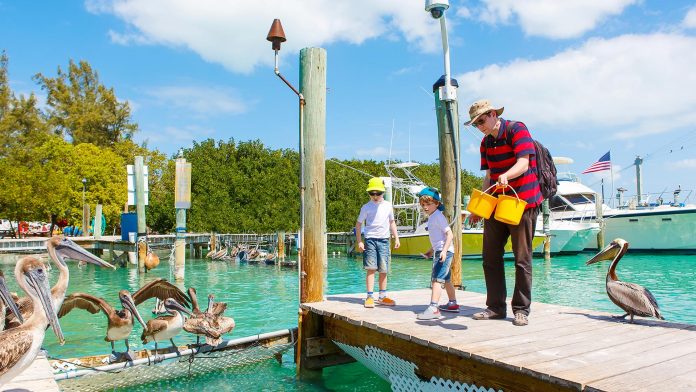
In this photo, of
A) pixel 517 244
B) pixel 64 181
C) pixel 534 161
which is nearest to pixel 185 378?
pixel 517 244

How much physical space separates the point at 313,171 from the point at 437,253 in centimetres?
211

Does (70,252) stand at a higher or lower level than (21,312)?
higher

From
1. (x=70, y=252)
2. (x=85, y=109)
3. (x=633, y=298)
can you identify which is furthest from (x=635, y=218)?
(x=85, y=109)

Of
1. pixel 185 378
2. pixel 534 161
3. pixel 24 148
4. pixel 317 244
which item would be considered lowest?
pixel 185 378

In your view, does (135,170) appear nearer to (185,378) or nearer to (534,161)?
(185,378)

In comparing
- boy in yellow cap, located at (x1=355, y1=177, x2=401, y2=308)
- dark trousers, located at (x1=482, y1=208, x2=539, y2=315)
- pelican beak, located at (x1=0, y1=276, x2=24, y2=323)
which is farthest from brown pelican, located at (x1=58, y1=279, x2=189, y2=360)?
dark trousers, located at (x1=482, y1=208, x2=539, y2=315)

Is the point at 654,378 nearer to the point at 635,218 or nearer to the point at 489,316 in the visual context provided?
the point at 489,316

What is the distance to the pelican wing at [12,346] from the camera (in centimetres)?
399

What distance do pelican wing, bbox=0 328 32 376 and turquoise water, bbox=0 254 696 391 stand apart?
2.82m

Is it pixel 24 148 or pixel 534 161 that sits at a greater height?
pixel 24 148

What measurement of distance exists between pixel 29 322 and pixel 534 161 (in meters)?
4.58

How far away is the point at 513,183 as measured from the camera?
5.30 m

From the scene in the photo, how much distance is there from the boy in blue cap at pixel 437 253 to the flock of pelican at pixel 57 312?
2916mm

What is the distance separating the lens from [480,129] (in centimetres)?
546
